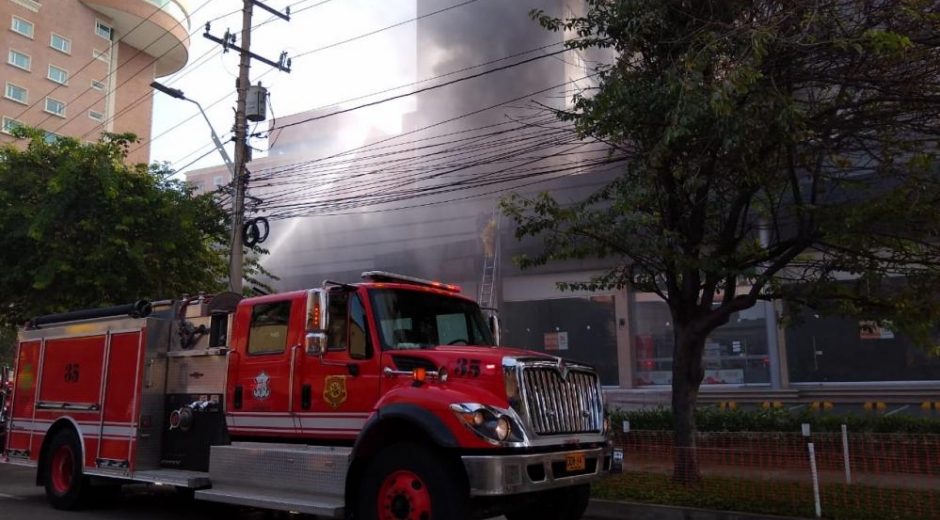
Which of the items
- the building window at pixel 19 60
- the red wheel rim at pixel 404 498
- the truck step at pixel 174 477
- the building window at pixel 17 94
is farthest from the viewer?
the building window at pixel 19 60

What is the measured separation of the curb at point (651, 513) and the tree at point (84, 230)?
32.3ft

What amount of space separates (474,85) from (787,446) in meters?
11.4

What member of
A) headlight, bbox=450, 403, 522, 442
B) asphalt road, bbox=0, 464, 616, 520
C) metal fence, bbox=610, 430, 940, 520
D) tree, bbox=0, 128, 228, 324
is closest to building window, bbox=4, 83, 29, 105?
tree, bbox=0, 128, 228, 324

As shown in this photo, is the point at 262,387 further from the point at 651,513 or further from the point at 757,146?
the point at 757,146

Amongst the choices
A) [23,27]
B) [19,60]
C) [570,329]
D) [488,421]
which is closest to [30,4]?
[23,27]

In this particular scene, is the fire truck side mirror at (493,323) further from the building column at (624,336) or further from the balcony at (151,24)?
the balcony at (151,24)

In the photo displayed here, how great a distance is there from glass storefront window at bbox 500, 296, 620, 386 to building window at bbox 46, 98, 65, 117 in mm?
35456

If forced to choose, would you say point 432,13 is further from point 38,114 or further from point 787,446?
point 38,114

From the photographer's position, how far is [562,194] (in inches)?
726

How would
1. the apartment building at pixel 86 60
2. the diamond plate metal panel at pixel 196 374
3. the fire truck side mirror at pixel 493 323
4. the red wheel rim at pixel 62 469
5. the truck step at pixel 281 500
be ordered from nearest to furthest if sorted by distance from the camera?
the truck step at pixel 281 500, the diamond plate metal panel at pixel 196 374, the fire truck side mirror at pixel 493 323, the red wheel rim at pixel 62 469, the apartment building at pixel 86 60

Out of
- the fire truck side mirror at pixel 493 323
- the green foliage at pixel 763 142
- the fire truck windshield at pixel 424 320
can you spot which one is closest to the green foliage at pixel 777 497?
the green foliage at pixel 763 142

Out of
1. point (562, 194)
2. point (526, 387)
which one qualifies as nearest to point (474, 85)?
point (562, 194)

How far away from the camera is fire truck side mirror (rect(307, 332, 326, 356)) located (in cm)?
586

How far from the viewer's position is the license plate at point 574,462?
5.50 metres
